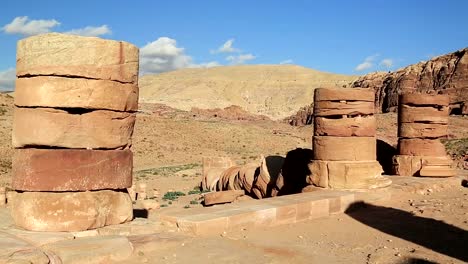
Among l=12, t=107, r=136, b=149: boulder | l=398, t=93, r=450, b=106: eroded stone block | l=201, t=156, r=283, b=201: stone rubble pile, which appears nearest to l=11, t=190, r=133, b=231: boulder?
l=12, t=107, r=136, b=149: boulder

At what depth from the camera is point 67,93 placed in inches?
261

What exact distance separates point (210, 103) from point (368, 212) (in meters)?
76.3

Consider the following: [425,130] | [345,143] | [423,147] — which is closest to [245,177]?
[345,143]

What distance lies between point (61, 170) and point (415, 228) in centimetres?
590

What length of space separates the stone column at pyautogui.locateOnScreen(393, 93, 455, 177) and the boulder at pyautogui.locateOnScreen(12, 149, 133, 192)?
32.7 feet

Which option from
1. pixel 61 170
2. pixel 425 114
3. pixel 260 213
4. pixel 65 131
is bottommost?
pixel 260 213

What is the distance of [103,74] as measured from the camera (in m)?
6.85

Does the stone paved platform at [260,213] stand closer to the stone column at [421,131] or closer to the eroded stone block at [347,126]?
the eroded stone block at [347,126]

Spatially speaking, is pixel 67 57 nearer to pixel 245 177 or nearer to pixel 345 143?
pixel 345 143

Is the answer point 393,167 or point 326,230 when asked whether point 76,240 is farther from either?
point 393,167

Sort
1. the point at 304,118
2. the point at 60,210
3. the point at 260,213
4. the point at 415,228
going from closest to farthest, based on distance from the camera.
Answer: the point at 60,210 → the point at 260,213 → the point at 415,228 → the point at 304,118

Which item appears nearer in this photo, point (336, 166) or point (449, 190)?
point (336, 166)

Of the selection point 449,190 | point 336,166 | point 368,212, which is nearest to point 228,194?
point 336,166

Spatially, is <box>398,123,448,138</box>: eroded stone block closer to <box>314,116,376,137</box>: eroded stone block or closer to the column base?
<box>314,116,376,137</box>: eroded stone block
